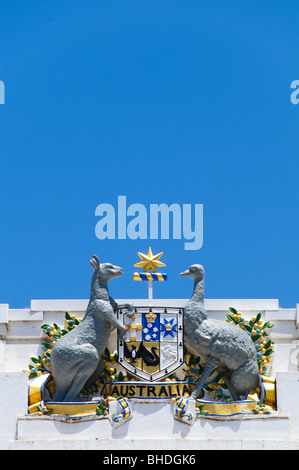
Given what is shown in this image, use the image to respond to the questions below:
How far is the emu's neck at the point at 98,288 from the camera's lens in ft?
70.1

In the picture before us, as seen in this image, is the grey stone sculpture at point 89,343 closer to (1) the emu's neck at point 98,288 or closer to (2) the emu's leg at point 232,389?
(1) the emu's neck at point 98,288

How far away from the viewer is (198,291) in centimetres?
2162

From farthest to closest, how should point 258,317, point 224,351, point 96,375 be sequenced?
1. point 258,317
2. point 96,375
3. point 224,351

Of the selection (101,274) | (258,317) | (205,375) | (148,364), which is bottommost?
(205,375)

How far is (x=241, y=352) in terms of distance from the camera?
21.1 metres

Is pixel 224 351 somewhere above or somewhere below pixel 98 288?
below

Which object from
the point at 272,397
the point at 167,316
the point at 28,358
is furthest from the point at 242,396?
the point at 28,358

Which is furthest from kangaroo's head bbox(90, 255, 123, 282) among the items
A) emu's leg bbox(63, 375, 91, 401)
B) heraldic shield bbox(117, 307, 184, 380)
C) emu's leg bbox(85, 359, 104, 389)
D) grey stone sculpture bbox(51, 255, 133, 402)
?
emu's leg bbox(63, 375, 91, 401)

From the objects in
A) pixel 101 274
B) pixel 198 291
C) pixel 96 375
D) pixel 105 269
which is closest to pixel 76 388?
pixel 96 375

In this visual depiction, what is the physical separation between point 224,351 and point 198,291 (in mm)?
1335

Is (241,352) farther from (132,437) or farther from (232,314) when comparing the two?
(132,437)

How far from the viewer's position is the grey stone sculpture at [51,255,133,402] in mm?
20766

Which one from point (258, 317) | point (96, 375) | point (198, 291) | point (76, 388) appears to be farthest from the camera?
point (258, 317)

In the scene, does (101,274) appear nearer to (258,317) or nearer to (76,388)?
(76,388)
